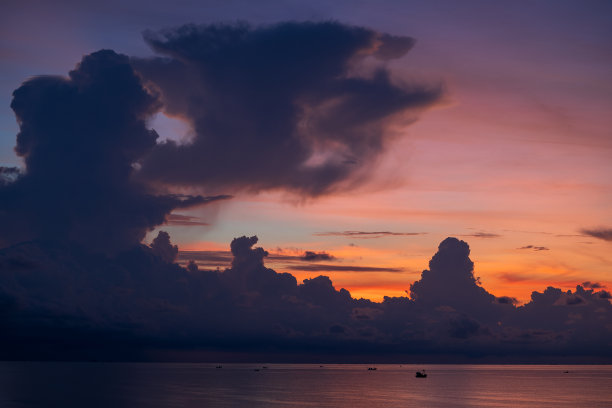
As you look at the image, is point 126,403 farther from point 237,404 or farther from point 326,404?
point 326,404

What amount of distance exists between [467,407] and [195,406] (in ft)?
271

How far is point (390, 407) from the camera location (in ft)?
634

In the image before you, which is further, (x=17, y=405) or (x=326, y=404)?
(x=326, y=404)

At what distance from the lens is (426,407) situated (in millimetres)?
196875

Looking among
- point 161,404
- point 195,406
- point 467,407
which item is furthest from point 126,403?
point 467,407

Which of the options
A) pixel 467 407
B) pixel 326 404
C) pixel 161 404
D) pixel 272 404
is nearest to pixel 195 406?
pixel 161 404

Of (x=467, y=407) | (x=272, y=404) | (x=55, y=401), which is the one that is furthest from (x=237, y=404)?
(x=467, y=407)

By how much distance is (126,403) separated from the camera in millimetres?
192125

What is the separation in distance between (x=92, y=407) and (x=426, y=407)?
97.4 m

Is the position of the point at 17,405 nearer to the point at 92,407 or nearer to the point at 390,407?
the point at 92,407

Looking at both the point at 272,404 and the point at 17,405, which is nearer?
the point at 17,405

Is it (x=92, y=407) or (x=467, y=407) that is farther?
(x=467, y=407)

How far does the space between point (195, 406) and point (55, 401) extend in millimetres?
45298

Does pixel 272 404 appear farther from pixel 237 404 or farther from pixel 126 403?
pixel 126 403
